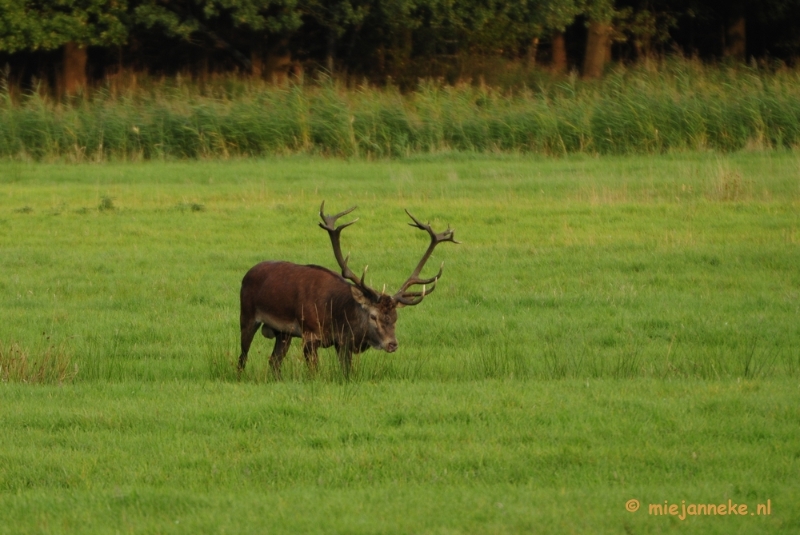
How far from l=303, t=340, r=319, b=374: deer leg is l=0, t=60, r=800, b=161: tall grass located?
→ 53.0 feet

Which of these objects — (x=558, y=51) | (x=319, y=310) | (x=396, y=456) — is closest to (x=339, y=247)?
(x=319, y=310)

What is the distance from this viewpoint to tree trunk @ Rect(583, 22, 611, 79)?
3838 centimetres

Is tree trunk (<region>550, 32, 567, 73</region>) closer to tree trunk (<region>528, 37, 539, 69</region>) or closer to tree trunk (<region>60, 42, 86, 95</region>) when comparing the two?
tree trunk (<region>528, 37, 539, 69</region>)

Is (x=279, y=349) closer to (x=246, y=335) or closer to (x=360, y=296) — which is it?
(x=246, y=335)

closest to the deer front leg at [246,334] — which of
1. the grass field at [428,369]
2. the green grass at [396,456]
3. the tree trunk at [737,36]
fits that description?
the grass field at [428,369]

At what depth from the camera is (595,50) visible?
38.8 meters

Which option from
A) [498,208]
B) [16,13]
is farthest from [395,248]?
[16,13]

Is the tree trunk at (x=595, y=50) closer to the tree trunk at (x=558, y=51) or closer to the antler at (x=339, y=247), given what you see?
the tree trunk at (x=558, y=51)

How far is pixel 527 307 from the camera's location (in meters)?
13.1

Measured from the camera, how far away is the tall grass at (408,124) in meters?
25.9

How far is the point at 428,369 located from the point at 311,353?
109 centimetres

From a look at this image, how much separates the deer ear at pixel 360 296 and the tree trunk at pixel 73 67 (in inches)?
1074

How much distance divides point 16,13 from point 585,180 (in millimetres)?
18387

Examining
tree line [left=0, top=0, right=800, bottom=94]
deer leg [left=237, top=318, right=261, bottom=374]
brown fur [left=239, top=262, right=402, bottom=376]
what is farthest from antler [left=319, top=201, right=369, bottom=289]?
tree line [left=0, top=0, right=800, bottom=94]
